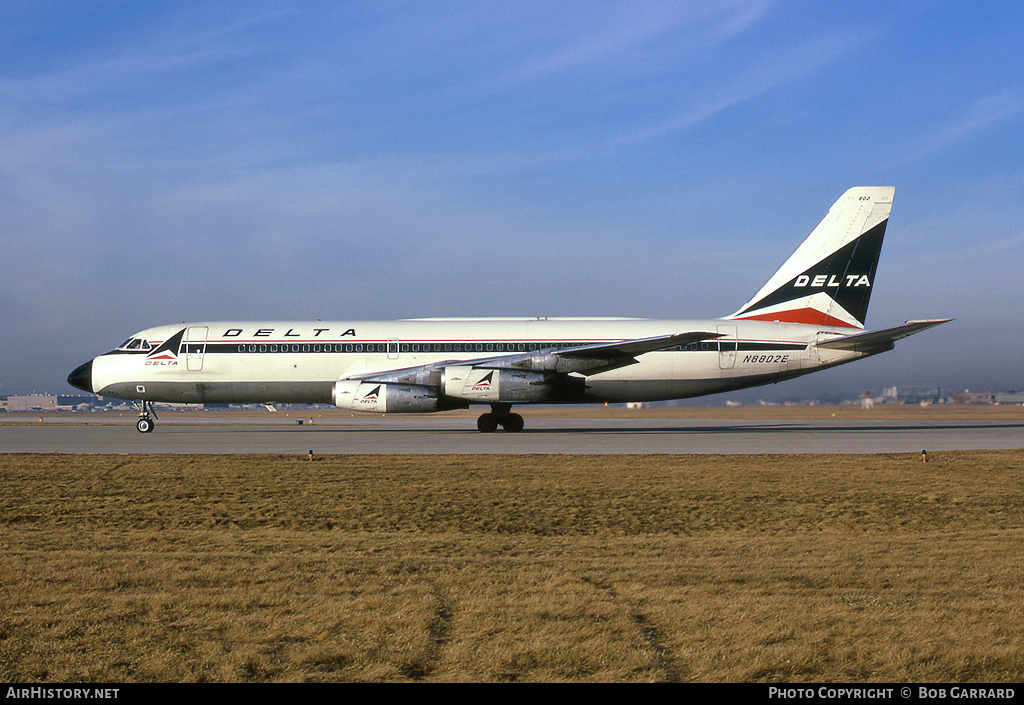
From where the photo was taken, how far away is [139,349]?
A: 3125 cm

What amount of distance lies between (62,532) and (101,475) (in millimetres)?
5594

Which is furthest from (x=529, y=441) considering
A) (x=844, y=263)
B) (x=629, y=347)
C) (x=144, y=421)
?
(x=144, y=421)

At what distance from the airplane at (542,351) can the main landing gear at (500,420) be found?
0.16 feet

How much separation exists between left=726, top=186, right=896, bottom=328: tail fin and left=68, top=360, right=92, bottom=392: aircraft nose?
2646 cm

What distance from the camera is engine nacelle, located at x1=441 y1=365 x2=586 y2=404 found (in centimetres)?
2825

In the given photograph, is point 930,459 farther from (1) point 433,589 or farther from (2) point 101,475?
(2) point 101,475

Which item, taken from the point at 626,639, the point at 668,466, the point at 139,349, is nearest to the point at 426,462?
A: the point at 668,466

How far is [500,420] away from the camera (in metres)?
30.6

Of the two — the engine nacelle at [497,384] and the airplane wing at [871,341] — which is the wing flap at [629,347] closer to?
the engine nacelle at [497,384]

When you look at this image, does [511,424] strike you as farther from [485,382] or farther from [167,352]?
[167,352]

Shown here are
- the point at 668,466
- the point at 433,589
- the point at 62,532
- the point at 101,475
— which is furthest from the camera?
the point at 668,466

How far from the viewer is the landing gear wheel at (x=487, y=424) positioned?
99.2 feet

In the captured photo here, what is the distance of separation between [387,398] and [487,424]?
4.24 metres

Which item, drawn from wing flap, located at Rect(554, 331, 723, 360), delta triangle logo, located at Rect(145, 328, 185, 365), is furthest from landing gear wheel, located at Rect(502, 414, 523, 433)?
delta triangle logo, located at Rect(145, 328, 185, 365)
